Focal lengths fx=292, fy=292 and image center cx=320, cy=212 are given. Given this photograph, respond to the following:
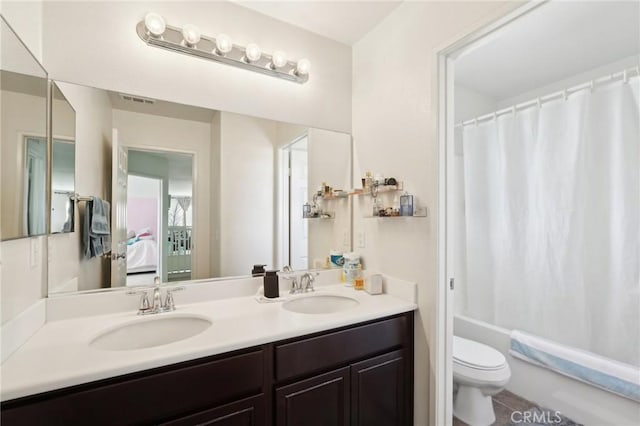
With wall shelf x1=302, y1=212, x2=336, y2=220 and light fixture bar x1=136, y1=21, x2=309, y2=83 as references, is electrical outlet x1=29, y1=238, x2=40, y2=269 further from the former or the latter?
wall shelf x1=302, y1=212, x2=336, y2=220

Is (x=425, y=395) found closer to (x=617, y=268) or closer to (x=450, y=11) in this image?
(x=617, y=268)

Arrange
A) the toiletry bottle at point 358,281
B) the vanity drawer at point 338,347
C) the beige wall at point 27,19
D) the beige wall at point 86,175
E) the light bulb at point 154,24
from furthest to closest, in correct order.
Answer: the toiletry bottle at point 358,281 → the light bulb at point 154,24 → the beige wall at point 86,175 → the vanity drawer at point 338,347 → the beige wall at point 27,19

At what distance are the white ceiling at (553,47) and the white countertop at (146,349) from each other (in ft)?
4.80

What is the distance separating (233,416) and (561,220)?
232 centimetres

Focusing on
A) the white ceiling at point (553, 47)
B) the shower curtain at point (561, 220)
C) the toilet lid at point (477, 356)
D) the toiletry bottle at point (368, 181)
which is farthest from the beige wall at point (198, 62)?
the toilet lid at point (477, 356)

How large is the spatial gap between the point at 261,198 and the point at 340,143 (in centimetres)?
68

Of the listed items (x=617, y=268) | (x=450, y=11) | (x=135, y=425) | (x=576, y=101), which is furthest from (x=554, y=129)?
(x=135, y=425)

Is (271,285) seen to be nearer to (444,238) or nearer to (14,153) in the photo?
(444,238)

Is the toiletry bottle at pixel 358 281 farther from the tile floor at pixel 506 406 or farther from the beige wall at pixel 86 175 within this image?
the beige wall at pixel 86 175

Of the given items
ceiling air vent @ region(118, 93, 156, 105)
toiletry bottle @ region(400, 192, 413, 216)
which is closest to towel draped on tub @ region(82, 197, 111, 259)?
ceiling air vent @ region(118, 93, 156, 105)

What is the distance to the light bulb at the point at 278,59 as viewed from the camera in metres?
1.68

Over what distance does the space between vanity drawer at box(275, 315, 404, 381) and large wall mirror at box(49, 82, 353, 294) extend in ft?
2.11

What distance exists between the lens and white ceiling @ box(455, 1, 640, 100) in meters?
1.67

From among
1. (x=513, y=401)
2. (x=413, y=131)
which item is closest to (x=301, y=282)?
(x=413, y=131)
